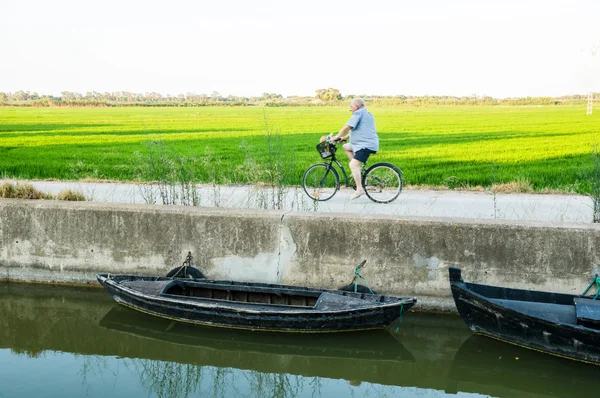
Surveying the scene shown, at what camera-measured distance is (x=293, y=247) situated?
9055mm

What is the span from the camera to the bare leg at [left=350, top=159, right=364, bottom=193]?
12.1m

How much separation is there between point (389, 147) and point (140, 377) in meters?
23.2

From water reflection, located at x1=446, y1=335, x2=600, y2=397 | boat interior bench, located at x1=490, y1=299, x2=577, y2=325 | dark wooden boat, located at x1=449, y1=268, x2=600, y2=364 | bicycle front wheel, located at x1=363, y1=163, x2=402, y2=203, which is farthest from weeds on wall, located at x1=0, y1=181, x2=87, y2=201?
boat interior bench, located at x1=490, y1=299, x2=577, y2=325

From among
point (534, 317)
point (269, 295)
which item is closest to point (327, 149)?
point (269, 295)

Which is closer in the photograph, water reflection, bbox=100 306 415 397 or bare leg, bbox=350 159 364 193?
water reflection, bbox=100 306 415 397

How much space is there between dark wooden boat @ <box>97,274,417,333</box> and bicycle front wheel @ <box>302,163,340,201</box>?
405 centimetres

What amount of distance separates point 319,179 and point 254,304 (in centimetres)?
480

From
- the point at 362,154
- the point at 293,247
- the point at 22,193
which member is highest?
the point at 362,154

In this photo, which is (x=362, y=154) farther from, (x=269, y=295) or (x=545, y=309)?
(x=545, y=309)

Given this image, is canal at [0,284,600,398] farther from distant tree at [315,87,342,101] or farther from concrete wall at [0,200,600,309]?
distant tree at [315,87,342,101]

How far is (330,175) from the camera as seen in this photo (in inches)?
533

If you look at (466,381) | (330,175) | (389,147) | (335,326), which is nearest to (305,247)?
(335,326)

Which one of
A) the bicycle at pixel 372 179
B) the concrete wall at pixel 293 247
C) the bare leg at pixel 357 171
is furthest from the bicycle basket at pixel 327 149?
the concrete wall at pixel 293 247

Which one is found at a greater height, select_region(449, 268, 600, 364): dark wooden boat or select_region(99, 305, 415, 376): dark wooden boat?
select_region(449, 268, 600, 364): dark wooden boat
